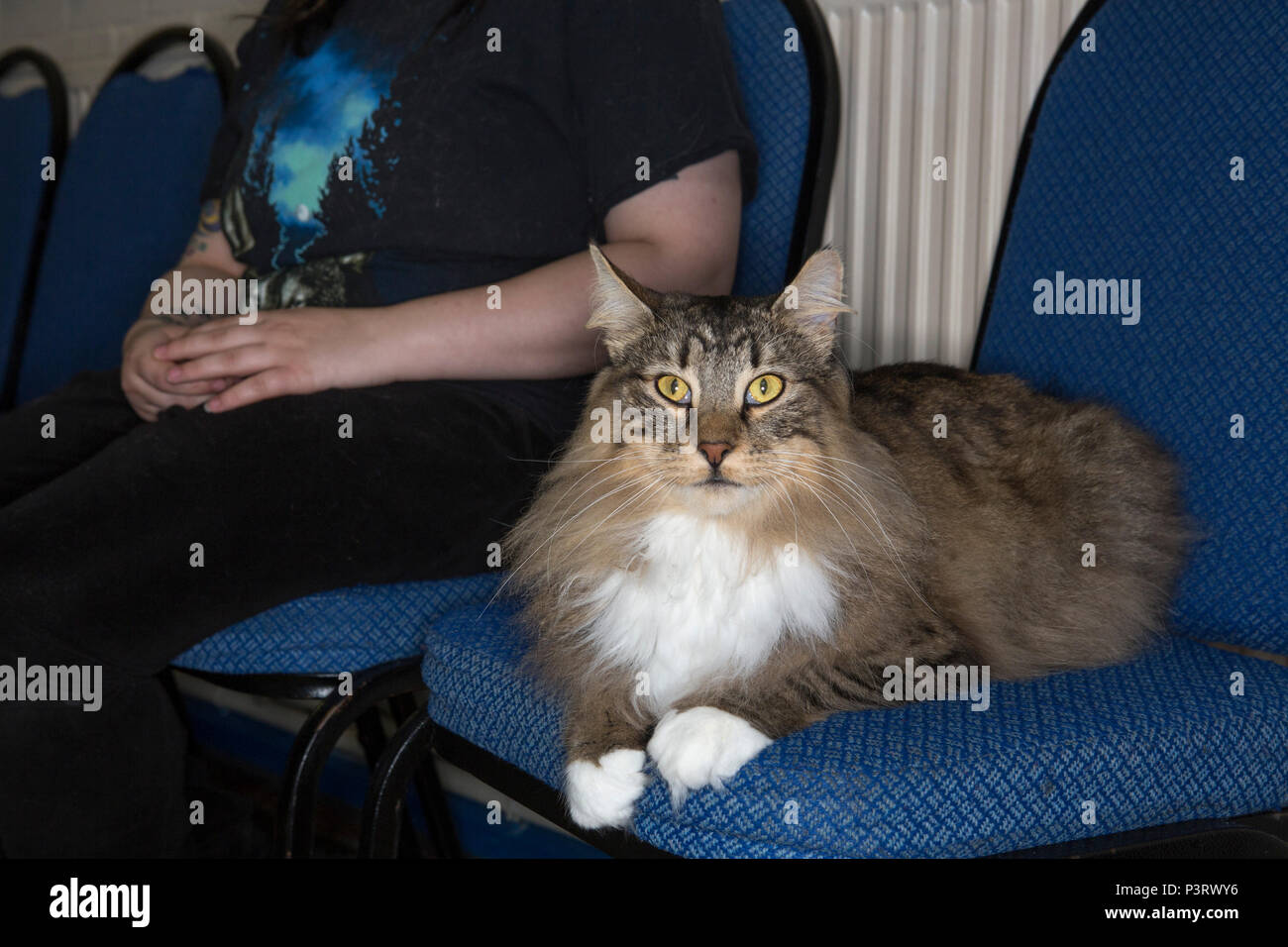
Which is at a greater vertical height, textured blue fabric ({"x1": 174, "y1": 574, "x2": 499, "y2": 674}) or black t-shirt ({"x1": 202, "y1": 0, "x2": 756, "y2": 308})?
black t-shirt ({"x1": 202, "y1": 0, "x2": 756, "y2": 308})

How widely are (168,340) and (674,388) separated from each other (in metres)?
0.73

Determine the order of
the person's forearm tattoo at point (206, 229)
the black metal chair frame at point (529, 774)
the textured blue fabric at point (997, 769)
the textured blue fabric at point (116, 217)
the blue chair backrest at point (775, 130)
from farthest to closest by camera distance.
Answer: the textured blue fabric at point (116, 217)
the person's forearm tattoo at point (206, 229)
the blue chair backrest at point (775, 130)
the black metal chair frame at point (529, 774)
the textured blue fabric at point (997, 769)

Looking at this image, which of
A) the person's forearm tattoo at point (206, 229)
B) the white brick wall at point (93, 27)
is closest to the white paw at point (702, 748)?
the person's forearm tattoo at point (206, 229)

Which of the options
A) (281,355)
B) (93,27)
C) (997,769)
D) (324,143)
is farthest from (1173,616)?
(93,27)

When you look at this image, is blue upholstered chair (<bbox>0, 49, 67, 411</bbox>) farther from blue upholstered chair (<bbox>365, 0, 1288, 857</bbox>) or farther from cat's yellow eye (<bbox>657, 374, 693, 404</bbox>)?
cat's yellow eye (<bbox>657, 374, 693, 404</bbox>)

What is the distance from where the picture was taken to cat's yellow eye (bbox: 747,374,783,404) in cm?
115

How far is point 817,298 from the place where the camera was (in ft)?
3.85

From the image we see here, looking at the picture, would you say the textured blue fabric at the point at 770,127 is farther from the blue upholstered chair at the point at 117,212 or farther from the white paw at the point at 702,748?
the blue upholstered chair at the point at 117,212

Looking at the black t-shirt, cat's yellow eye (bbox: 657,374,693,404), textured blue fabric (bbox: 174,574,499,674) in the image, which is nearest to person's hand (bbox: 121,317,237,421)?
the black t-shirt

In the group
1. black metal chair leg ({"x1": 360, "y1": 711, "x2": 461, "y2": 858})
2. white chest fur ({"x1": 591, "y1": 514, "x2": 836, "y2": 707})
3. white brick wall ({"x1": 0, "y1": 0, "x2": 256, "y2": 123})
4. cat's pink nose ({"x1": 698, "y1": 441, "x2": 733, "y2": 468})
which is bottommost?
black metal chair leg ({"x1": 360, "y1": 711, "x2": 461, "y2": 858})

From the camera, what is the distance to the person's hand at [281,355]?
133cm

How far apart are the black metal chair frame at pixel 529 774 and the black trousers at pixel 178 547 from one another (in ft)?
0.68
